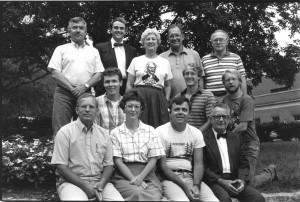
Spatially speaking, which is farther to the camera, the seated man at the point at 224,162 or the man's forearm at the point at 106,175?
the seated man at the point at 224,162

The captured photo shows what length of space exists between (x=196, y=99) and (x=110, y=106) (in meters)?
1.10

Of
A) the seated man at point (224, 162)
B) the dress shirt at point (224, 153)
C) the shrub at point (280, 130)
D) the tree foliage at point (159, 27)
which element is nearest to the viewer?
the seated man at point (224, 162)

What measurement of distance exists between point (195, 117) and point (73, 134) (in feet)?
5.53

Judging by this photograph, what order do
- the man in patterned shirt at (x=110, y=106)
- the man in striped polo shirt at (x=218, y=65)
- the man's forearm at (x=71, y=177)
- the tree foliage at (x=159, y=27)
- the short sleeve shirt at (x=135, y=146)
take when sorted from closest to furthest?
the man's forearm at (x=71, y=177)
the short sleeve shirt at (x=135, y=146)
the man in patterned shirt at (x=110, y=106)
the man in striped polo shirt at (x=218, y=65)
the tree foliage at (x=159, y=27)

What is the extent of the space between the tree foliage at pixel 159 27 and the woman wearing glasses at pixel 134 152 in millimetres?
7822

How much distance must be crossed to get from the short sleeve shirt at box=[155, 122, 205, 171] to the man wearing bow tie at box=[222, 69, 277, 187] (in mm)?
766

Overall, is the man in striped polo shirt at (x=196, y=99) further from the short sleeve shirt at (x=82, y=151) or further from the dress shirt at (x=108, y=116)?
the short sleeve shirt at (x=82, y=151)

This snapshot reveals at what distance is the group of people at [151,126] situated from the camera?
14.2ft

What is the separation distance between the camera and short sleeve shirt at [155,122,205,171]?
4.64 meters

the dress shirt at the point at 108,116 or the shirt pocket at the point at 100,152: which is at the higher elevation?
the dress shirt at the point at 108,116

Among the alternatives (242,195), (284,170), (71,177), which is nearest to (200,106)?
(242,195)

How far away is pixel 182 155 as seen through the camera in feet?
15.3

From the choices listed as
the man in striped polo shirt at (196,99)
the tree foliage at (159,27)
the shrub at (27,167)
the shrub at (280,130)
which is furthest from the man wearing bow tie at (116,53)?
the shrub at (280,130)

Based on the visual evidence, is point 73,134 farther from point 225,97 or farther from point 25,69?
point 25,69
